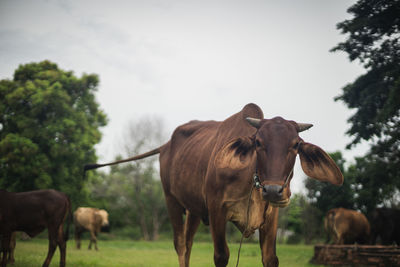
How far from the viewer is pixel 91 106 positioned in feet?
77.2

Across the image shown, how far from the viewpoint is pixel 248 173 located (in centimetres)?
355

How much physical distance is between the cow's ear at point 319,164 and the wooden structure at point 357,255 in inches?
250

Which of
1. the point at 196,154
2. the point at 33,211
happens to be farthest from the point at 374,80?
the point at 33,211

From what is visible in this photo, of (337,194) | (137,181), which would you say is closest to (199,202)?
(337,194)

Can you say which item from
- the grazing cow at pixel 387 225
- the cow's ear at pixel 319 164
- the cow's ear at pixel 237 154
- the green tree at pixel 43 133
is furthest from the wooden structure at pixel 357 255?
the green tree at pixel 43 133

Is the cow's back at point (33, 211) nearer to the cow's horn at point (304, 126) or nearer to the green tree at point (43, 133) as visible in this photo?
the cow's horn at point (304, 126)

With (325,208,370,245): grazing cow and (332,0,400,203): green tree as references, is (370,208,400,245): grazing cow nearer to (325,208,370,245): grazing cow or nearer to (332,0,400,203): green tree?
(325,208,370,245): grazing cow

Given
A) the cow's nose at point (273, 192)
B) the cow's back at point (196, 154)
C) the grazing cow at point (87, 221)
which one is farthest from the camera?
the grazing cow at point (87, 221)

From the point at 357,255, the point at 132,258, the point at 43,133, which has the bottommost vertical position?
the point at 132,258

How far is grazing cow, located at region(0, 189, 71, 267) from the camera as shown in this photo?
22.8 ft

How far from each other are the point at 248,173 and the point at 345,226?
11.4 m

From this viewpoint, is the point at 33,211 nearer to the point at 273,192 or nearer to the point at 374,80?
the point at 273,192

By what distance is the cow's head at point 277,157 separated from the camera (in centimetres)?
299

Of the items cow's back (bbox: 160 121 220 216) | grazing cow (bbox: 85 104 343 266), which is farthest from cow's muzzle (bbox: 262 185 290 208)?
cow's back (bbox: 160 121 220 216)
